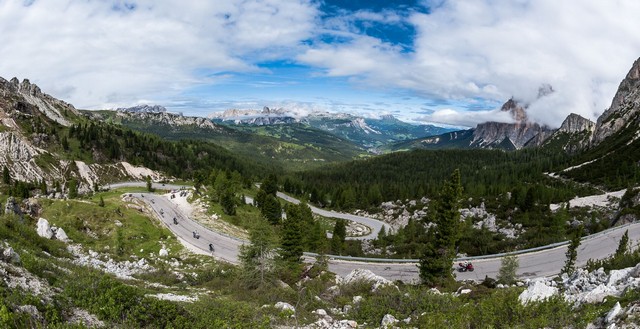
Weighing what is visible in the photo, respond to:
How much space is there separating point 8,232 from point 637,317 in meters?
35.8

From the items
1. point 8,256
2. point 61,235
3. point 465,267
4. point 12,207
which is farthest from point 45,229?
point 465,267

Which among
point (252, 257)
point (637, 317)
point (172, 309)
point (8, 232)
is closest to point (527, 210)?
point (252, 257)

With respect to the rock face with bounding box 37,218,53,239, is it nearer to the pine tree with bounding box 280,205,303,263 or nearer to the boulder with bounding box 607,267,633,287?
the pine tree with bounding box 280,205,303,263

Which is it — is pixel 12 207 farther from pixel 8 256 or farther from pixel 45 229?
pixel 8 256

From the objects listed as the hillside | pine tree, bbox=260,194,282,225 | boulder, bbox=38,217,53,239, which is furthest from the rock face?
the hillside

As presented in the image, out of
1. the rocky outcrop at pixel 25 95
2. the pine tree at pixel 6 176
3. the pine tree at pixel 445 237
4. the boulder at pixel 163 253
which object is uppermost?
the rocky outcrop at pixel 25 95

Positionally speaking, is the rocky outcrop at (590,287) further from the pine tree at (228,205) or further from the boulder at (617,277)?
the pine tree at (228,205)

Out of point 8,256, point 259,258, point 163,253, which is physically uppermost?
point 8,256

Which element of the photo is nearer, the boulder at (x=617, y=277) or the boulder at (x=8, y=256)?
the boulder at (x=8, y=256)

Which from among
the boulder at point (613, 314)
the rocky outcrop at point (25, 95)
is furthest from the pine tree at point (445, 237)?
the rocky outcrop at point (25, 95)

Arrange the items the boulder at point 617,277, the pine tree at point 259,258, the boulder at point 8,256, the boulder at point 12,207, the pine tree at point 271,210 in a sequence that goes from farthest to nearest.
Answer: the pine tree at point 271,210
the boulder at point 12,207
the pine tree at point 259,258
the boulder at point 617,277
the boulder at point 8,256

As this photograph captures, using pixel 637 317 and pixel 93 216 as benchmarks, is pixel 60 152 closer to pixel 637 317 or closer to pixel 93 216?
pixel 93 216

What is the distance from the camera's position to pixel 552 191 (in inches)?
4254

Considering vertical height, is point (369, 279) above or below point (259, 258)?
below
